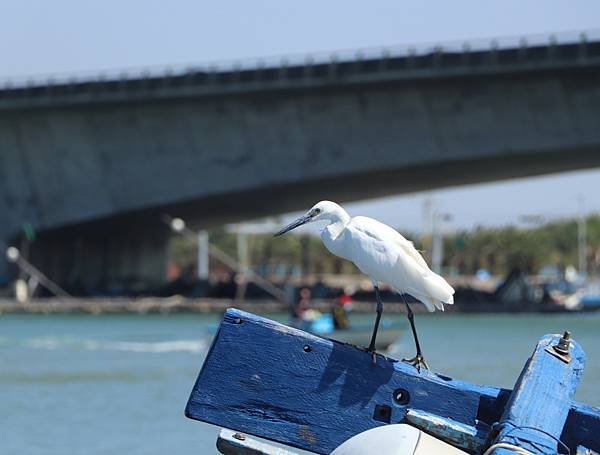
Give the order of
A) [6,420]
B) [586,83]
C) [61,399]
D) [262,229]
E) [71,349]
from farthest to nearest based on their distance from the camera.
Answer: [262,229], [586,83], [71,349], [61,399], [6,420]

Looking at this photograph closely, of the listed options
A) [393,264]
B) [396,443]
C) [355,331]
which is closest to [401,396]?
[396,443]

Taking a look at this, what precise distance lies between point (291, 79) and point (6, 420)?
3793 cm

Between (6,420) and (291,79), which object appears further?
(291,79)

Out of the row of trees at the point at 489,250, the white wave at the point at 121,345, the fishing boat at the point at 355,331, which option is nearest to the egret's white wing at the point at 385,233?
the fishing boat at the point at 355,331

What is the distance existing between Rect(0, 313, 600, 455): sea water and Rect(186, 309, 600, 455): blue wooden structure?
11.1 m

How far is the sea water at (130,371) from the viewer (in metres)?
19.3

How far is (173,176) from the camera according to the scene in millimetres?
62750

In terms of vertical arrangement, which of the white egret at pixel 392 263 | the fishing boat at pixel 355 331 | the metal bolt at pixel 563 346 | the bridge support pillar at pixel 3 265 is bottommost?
the bridge support pillar at pixel 3 265

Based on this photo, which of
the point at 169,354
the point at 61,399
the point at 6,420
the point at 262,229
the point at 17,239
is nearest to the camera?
the point at 6,420

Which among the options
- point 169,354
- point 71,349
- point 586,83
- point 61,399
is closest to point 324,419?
point 61,399

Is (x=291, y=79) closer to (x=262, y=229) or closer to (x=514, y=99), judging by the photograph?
(x=514, y=99)

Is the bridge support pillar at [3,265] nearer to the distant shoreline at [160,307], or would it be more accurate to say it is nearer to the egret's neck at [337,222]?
the distant shoreline at [160,307]

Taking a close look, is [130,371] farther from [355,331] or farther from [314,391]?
[314,391]

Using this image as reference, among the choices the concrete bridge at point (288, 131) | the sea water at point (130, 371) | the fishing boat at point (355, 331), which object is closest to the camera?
the sea water at point (130, 371)
